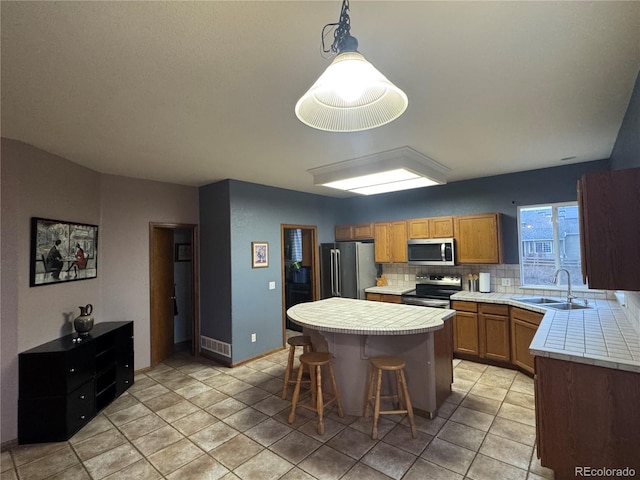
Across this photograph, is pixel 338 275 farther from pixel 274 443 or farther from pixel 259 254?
pixel 274 443

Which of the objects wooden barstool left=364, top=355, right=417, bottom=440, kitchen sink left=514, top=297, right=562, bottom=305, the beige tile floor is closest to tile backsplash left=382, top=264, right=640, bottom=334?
kitchen sink left=514, top=297, right=562, bottom=305

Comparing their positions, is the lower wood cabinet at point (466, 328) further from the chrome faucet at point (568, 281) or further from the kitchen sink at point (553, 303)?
the chrome faucet at point (568, 281)

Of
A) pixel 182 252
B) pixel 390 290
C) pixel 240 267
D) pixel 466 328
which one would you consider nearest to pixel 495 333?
pixel 466 328

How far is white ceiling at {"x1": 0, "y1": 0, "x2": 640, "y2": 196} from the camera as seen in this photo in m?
1.32

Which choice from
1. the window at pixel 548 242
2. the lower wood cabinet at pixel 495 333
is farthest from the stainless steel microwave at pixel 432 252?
the window at pixel 548 242

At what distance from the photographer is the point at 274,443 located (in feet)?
8.11

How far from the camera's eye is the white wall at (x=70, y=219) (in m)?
2.58

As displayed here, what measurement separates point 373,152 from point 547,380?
2.38 meters

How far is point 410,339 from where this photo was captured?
282 centimetres

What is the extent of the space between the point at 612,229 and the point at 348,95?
1.82 m

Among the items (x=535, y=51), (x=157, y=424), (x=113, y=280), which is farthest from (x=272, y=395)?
(x=535, y=51)

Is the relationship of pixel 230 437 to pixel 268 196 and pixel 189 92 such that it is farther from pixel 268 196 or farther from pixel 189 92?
pixel 268 196

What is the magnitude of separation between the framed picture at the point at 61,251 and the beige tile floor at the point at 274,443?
1454mm

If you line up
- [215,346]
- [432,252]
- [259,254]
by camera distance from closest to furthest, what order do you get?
[215,346] < [259,254] < [432,252]
